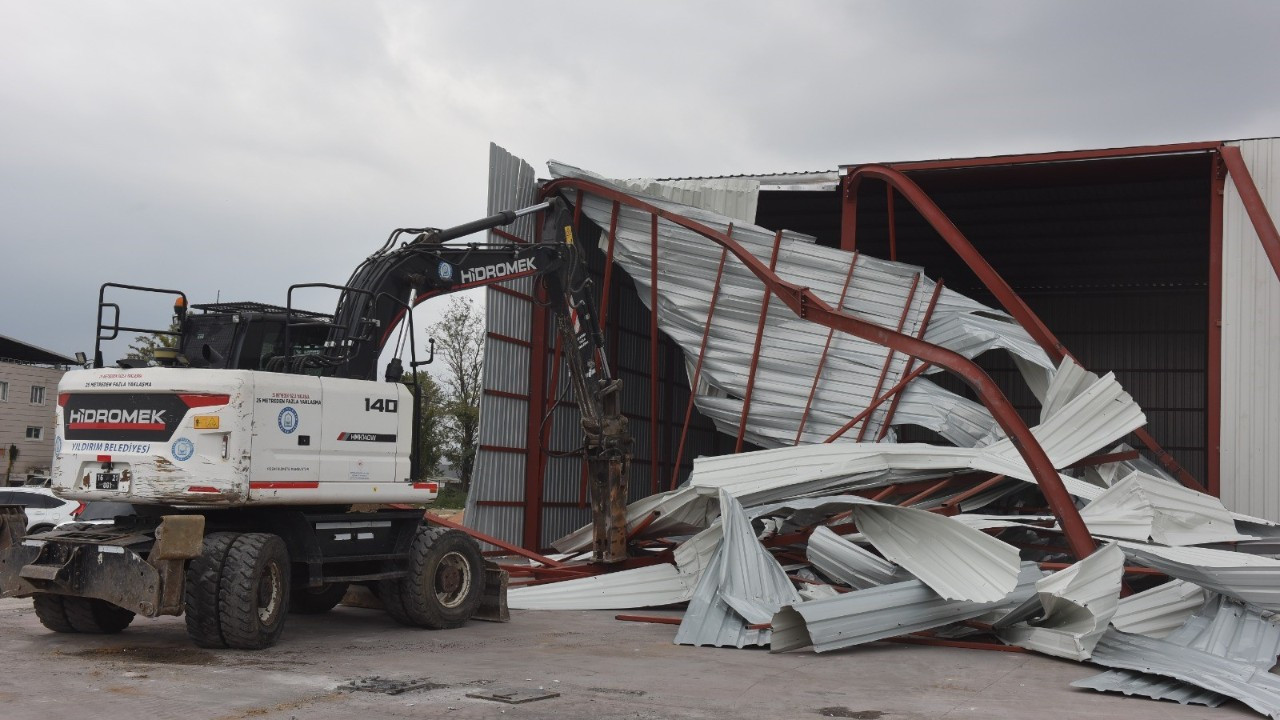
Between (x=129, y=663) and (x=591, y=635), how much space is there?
15.4 feet

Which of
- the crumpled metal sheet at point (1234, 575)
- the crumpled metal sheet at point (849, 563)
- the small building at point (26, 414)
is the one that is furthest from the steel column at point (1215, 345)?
the small building at point (26, 414)

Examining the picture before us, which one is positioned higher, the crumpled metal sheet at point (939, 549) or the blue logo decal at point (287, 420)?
the blue logo decal at point (287, 420)

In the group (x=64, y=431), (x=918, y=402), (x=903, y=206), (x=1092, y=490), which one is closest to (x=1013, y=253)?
(x=903, y=206)

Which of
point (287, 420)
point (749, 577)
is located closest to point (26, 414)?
point (287, 420)

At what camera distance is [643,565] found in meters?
16.4

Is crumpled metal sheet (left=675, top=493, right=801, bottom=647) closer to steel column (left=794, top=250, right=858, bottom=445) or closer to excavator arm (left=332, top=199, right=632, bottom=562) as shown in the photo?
excavator arm (left=332, top=199, right=632, bottom=562)

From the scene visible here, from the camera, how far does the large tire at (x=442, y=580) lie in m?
12.6

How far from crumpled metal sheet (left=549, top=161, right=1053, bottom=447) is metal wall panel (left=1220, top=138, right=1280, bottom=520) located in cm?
297

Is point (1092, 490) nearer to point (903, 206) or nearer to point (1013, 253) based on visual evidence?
point (903, 206)

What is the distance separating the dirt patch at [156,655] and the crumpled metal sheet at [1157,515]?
385 inches

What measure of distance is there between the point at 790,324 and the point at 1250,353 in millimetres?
7076

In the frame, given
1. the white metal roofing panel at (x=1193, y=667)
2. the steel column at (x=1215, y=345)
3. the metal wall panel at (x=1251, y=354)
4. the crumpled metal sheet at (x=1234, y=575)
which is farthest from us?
the steel column at (x=1215, y=345)

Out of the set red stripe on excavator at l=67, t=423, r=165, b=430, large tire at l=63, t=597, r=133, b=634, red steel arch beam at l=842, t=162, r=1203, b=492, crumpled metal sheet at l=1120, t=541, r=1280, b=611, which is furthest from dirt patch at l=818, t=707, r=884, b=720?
red steel arch beam at l=842, t=162, r=1203, b=492

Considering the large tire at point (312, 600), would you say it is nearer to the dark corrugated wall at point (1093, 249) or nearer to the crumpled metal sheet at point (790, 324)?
the crumpled metal sheet at point (790, 324)
